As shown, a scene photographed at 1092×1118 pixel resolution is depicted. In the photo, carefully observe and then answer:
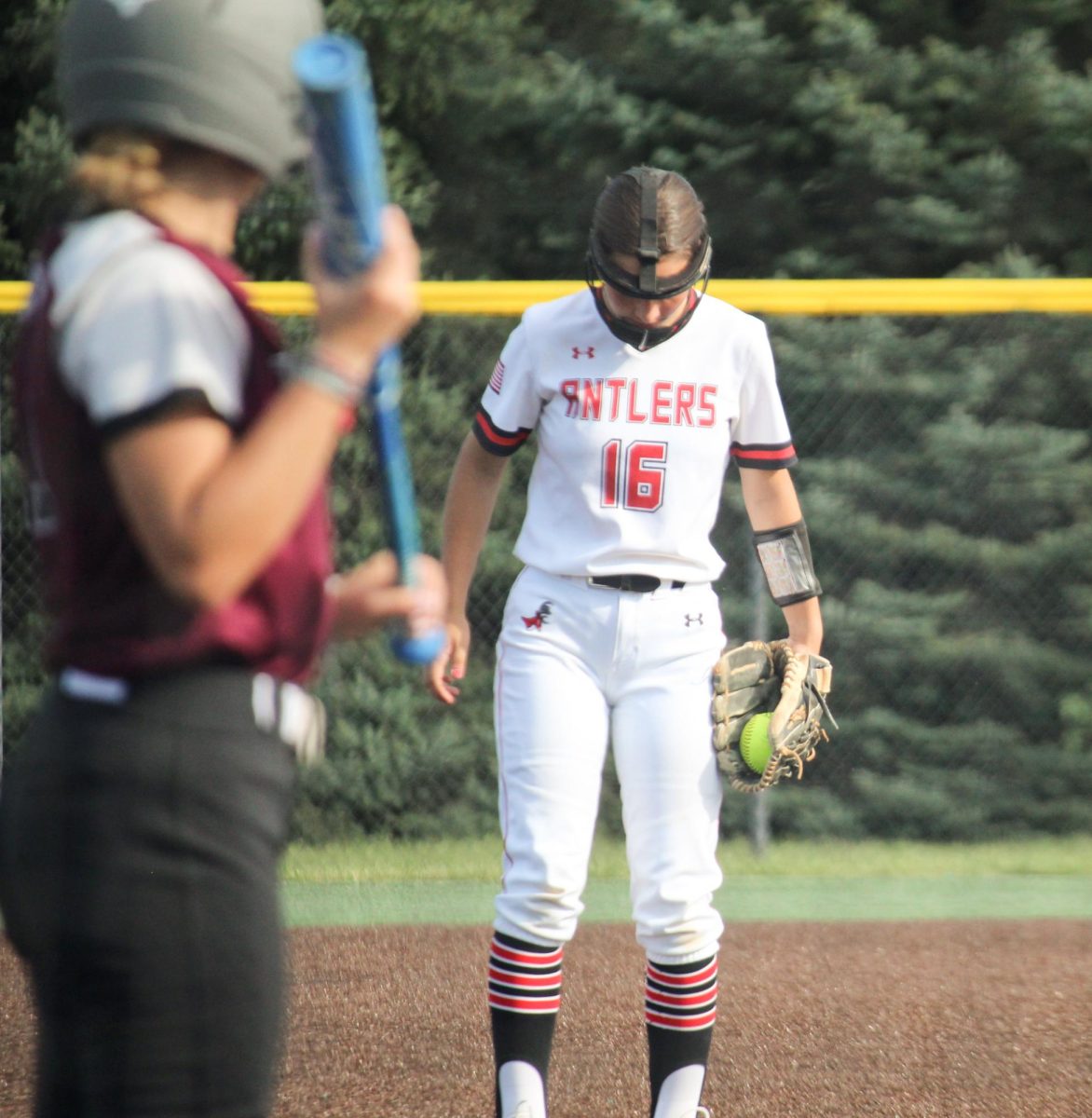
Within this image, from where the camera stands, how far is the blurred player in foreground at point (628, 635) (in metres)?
3.37

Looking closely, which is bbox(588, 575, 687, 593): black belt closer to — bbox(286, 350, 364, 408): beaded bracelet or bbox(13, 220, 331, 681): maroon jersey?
bbox(13, 220, 331, 681): maroon jersey

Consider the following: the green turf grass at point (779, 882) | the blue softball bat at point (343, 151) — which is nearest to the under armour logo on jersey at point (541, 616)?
the blue softball bat at point (343, 151)

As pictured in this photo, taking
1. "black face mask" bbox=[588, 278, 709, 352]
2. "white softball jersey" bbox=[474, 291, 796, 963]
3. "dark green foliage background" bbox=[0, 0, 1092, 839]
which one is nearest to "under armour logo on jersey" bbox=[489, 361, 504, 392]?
"white softball jersey" bbox=[474, 291, 796, 963]

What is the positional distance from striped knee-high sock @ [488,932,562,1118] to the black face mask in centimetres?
127

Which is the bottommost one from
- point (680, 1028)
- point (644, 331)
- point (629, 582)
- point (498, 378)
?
point (680, 1028)

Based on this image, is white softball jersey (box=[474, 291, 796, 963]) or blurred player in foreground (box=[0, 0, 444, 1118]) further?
white softball jersey (box=[474, 291, 796, 963])

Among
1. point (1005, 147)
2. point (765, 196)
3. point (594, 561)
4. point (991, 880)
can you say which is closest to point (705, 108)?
point (765, 196)

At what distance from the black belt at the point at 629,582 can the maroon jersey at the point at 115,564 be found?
1.79 m

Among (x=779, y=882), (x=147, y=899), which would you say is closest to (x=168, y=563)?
(x=147, y=899)

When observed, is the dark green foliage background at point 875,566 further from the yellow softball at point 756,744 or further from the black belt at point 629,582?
the black belt at point 629,582

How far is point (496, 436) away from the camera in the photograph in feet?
11.9

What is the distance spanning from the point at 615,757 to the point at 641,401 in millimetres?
747

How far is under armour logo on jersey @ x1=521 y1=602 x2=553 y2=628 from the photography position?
3447 mm

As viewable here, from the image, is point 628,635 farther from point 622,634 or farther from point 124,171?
point 124,171
